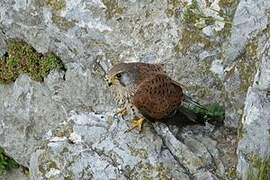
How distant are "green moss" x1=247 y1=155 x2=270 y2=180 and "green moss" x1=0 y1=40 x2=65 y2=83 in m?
3.12

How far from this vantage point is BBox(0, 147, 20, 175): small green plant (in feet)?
28.3

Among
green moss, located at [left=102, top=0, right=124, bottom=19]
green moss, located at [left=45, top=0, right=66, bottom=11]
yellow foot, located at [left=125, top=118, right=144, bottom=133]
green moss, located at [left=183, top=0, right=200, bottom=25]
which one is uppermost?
green moss, located at [left=183, top=0, right=200, bottom=25]

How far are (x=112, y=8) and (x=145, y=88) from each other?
1.86m

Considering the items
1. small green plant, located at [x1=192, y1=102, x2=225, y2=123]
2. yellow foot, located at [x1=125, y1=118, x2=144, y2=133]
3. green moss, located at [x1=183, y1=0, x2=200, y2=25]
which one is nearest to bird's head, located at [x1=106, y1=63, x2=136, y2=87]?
yellow foot, located at [x1=125, y1=118, x2=144, y2=133]

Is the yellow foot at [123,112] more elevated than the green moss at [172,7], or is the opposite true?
the green moss at [172,7]

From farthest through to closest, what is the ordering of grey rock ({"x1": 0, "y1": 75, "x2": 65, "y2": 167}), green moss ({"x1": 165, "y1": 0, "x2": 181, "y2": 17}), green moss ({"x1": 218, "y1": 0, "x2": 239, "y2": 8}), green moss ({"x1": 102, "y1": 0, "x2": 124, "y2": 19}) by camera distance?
grey rock ({"x1": 0, "y1": 75, "x2": 65, "y2": 167}), green moss ({"x1": 102, "y1": 0, "x2": 124, "y2": 19}), green moss ({"x1": 165, "y1": 0, "x2": 181, "y2": 17}), green moss ({"x1": 218, "y1": 0, "x2": 239, "y2": 8})

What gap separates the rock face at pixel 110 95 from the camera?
5699mm

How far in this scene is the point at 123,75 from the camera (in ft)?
18.8

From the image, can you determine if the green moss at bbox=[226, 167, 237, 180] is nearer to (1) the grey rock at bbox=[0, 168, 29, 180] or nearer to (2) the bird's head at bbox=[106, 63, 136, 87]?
(2) the bird's head at bbox=[106, 63, 136, 87]

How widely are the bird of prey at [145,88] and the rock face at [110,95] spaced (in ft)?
0.86

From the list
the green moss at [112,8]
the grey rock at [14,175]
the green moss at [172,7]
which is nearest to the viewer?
the green moss at [172,7]

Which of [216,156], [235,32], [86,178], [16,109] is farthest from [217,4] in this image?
[16,109]

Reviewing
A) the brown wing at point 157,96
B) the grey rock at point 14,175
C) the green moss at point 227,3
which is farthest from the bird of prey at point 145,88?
the grey rock at point 14,175

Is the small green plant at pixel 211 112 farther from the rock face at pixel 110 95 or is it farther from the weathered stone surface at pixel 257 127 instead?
the weathered stone surface at pixel 257 127
